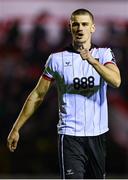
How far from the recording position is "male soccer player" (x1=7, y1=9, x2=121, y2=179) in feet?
18.0

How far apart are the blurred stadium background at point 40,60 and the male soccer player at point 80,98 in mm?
3806

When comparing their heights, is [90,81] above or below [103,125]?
above

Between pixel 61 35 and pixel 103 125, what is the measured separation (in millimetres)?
3932

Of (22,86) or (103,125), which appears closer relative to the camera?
(103,125)

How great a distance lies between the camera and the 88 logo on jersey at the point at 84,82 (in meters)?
5.50

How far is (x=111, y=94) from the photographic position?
9430 millimetres

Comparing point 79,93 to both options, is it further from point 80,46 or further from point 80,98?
point 80,46

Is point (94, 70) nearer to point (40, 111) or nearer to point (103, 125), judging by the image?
point (103, 125)

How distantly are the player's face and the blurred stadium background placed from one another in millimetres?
3888

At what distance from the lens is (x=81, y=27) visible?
5453 millimetres

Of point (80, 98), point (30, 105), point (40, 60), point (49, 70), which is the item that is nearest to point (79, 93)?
point (80, 98)

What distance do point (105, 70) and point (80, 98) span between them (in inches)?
16.7

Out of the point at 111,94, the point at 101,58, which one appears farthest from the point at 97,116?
the point at 111,94

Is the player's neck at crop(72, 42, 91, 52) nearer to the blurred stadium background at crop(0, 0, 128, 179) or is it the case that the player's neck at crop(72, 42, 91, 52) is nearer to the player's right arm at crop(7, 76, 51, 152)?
the player's right arm at crop(7, 76, 51, 152)
